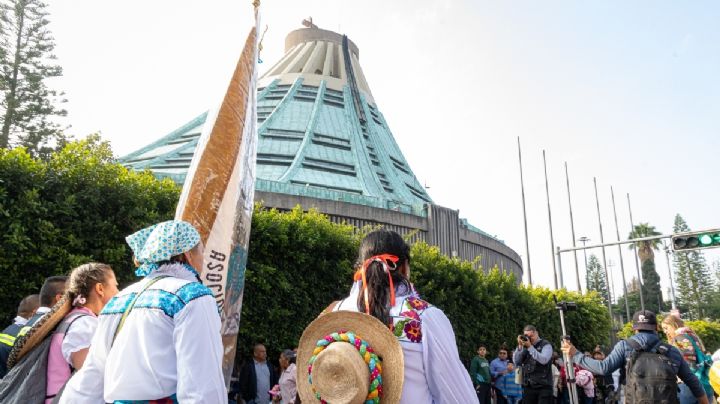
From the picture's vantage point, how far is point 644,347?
553 centimetres

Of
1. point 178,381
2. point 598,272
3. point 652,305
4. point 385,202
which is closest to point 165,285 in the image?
point 178,381

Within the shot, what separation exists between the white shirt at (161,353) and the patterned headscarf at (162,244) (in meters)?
0.15

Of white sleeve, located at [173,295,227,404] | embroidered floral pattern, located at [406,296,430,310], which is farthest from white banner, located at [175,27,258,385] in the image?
embroidered floral pattern, located at [406,296,430,310]

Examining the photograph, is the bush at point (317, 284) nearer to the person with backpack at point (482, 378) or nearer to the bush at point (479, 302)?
the bush at point (479, 302)

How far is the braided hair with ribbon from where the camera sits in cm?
280

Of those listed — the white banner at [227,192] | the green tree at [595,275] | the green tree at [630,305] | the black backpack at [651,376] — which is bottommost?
the black backpack at [651,376]

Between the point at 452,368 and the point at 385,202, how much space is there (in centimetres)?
2215

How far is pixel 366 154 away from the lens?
114 feet

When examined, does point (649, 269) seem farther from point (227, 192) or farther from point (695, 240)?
point (227, 192)

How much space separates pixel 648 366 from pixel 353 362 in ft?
13.6

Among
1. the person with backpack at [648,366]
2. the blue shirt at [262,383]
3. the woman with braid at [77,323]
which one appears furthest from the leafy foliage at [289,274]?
the woman with braid at [77,323]

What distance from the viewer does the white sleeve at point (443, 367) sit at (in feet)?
8.40

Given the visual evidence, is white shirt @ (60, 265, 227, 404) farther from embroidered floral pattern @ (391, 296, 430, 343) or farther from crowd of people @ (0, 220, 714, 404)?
embroidered floral pattern @ (391, 296, 430, 343)

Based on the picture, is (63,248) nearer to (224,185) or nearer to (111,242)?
(111,242)
